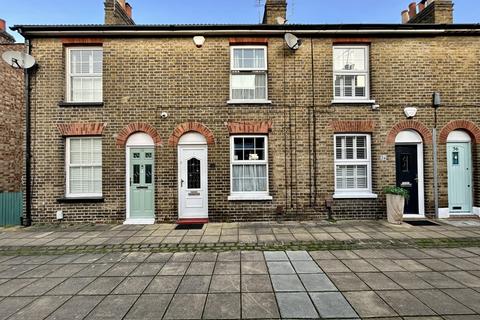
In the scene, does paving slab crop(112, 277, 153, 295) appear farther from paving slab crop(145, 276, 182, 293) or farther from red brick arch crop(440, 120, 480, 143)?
red brick arch crop(440, 120, 480, 143)

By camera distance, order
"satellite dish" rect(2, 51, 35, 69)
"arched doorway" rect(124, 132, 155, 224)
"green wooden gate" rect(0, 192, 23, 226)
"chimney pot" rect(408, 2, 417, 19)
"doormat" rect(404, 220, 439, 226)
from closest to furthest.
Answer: "doormat" rect(404, 220, 439, 226) < "satellite dish" rect(2, 51, 35, 69) < "green wooden gate" rect(0, 192, 23, 226) < "arched doorway" rect(124, 132, 155, 224) < "chimney pot" rect(408, 2, 417, 19)

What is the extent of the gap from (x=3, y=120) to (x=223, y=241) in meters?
10.7

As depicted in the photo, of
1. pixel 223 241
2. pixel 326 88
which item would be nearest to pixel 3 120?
pixel 223 241

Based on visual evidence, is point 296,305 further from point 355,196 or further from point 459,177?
point 459,177

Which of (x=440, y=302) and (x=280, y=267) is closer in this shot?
(x=440, y=302)

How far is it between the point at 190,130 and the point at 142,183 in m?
2.28

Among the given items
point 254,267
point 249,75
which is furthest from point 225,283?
point 249,75

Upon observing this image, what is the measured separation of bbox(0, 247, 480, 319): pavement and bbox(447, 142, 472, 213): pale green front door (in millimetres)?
3497

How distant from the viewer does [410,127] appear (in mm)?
8242

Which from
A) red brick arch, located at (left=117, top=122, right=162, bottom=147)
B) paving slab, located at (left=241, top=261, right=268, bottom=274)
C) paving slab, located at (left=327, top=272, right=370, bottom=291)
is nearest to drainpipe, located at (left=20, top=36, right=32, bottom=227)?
red brick arch, located at (left=117, top=122, right=162, bottom=147)

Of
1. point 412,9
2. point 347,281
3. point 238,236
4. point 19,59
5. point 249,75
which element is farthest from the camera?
point 412,9

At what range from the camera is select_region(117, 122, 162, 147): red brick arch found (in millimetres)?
8062

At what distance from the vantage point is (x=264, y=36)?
8328 mm

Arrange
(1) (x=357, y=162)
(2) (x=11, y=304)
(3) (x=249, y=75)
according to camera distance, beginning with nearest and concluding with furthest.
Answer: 1. (2) (x=11, y=304)
2. (1) (x=357, y=162)
3. (3) (x=249, y=75)
